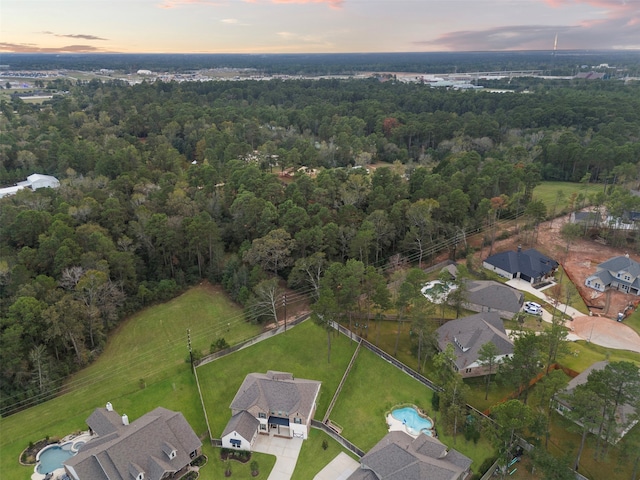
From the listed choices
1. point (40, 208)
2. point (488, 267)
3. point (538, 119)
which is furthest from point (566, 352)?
point (538, 119)

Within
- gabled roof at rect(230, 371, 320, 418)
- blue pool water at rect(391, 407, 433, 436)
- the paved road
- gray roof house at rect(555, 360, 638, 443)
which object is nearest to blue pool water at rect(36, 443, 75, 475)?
gabled roof at rect(230, 371, 320, 418)

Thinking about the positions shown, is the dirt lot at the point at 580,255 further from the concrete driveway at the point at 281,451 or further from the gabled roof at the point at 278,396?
the concrete driveway at the point at 281,451

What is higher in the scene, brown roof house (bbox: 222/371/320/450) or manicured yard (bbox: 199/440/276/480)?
brown roof house (bbox: 222/371/320/450)

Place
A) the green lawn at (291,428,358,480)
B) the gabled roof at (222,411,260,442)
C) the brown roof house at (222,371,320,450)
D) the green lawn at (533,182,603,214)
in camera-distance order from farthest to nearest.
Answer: the green lawn at (533,182,603,214), the brown roof house at (222,371,320,450), the gabled roof at (222,411,260,442), the green lawn at (291,428,358,480)

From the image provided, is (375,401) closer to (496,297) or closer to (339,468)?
(339,468)

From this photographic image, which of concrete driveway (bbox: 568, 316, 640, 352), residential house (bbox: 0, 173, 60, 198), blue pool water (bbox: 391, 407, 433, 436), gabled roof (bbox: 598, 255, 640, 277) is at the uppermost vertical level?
residential house (bbox: 0, 173, 60, 198)

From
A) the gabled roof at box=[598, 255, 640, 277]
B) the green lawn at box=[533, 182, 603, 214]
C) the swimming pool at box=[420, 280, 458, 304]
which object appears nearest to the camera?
the swimming pool at box=[420, 280, 458, 304]

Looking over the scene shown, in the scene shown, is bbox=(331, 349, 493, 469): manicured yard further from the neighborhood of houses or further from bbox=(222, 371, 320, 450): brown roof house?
bbox=(222, 371, 320, 450): brown roof house

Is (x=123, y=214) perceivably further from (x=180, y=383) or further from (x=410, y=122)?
(x=410, y=122)
